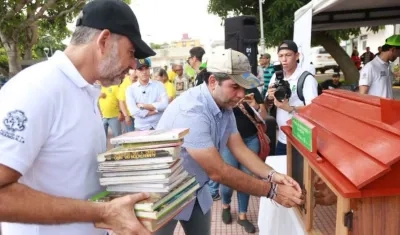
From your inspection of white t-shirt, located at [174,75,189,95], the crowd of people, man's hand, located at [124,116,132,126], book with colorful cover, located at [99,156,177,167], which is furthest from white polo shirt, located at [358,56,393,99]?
white t-shirt, located at [174,75,189,95]

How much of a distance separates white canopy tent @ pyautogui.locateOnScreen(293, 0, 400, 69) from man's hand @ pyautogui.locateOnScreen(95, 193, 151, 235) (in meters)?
2.58

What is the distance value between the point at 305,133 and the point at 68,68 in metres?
0.86

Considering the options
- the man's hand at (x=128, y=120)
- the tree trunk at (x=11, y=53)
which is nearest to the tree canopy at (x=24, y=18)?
the tree trunk at (x=11, y=53)

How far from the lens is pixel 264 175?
180cm

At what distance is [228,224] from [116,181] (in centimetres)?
236

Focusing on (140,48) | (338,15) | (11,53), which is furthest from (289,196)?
(11,53)

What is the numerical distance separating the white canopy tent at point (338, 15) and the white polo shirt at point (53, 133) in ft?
8.04

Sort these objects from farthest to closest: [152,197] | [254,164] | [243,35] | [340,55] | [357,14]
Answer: [340,55], [357,14], [243,35], [254,164], [152,197]

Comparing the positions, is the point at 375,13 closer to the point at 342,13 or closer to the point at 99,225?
the point at 342,13

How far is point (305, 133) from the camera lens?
1300mm

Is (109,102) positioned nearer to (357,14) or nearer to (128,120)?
(128,120)

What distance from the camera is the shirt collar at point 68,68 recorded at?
3.38ft

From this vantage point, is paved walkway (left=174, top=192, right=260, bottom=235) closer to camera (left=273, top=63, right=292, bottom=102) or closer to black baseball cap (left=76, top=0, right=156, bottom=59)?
camera (left=273, top=63, right=292, bottom=102)

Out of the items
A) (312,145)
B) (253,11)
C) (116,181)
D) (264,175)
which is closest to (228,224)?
(264,175)
